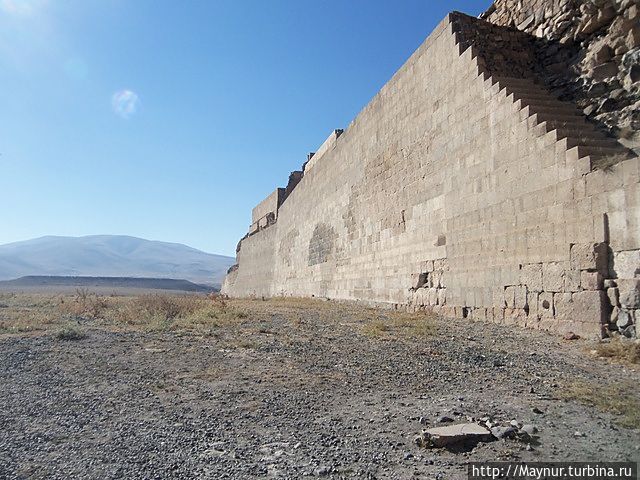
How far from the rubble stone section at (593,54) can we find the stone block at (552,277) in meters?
1.82

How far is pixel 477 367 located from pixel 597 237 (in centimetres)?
229

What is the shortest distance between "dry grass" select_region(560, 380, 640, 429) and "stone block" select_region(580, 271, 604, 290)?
1833 millimetres

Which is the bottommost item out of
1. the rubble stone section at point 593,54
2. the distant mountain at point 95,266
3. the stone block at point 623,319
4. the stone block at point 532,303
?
the stone block at point 623,319

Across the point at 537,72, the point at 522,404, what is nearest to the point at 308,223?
the point at 537,72

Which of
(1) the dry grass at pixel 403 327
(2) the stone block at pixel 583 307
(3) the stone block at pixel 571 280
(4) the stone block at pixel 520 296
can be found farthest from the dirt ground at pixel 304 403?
(3) the stone block at pixel 571 280

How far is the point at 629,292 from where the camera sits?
561 centimetres

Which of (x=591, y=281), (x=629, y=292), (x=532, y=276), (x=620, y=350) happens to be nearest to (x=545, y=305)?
(x=532, y=276)

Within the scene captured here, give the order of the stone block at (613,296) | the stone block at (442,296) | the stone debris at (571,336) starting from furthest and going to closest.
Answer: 1. the stone block at (442,296)
2. the stone debris at (571,336)
3. the stone block at (613,296)

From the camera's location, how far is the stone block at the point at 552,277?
6630mm

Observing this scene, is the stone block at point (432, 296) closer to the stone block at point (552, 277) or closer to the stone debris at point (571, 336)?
the stone block at point (552, 277)

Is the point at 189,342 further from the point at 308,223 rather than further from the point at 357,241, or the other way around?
the point at 308,223

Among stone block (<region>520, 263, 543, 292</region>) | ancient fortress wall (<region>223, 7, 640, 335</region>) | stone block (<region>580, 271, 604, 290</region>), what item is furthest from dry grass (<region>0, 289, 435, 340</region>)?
stone block (<region>580, 271, 604, 290</region>)

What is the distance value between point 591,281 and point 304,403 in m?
3.98

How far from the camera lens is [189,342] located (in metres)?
7.59
